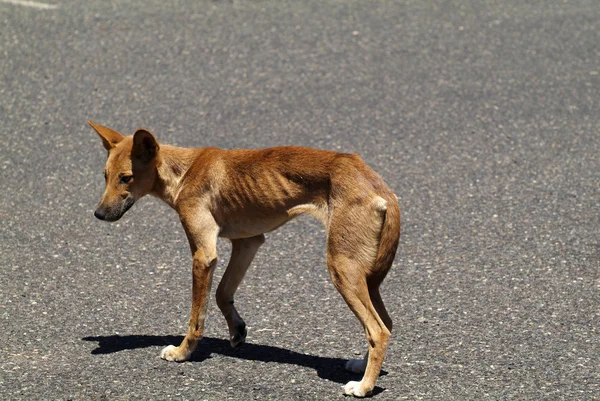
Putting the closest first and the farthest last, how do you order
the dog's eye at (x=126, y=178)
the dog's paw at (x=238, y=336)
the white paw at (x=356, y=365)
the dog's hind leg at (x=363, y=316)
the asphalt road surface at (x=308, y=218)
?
the dog's hind leg at (x=363, y=316), the white paw at (x=356, y=365), the asphalt road surface at (x=308, y=218), the dog's eye at (x=126, y=178), the dog's paw at (x=238, y=336)

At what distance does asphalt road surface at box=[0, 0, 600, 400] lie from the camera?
6.16 meters

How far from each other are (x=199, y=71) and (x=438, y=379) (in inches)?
280

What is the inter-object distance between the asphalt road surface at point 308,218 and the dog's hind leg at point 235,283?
0.14 m

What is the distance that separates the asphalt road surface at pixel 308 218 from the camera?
6.16 metres

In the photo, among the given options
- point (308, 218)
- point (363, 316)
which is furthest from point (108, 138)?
point (308, 218)

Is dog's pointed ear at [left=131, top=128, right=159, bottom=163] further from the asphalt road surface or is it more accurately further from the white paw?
the white paw

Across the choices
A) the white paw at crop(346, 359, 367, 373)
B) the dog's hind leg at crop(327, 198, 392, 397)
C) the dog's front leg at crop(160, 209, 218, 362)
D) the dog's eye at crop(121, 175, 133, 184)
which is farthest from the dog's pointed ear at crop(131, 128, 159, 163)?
the white paw at crop(346, 359, 367, 373)

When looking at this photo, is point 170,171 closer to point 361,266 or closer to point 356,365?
point 361,266

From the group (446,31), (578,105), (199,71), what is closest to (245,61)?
(199,71)

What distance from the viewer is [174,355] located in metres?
6.18

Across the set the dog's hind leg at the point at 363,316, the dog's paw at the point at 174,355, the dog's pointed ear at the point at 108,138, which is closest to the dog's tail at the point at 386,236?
the dog's hind leg at the point at 363,316

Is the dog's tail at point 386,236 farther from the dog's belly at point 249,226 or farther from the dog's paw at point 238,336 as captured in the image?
the dog's paw at point 238,336

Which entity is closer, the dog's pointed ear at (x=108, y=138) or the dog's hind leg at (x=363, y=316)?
the dog's hind leg at (x=363, y=316)

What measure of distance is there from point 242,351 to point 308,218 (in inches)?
109
